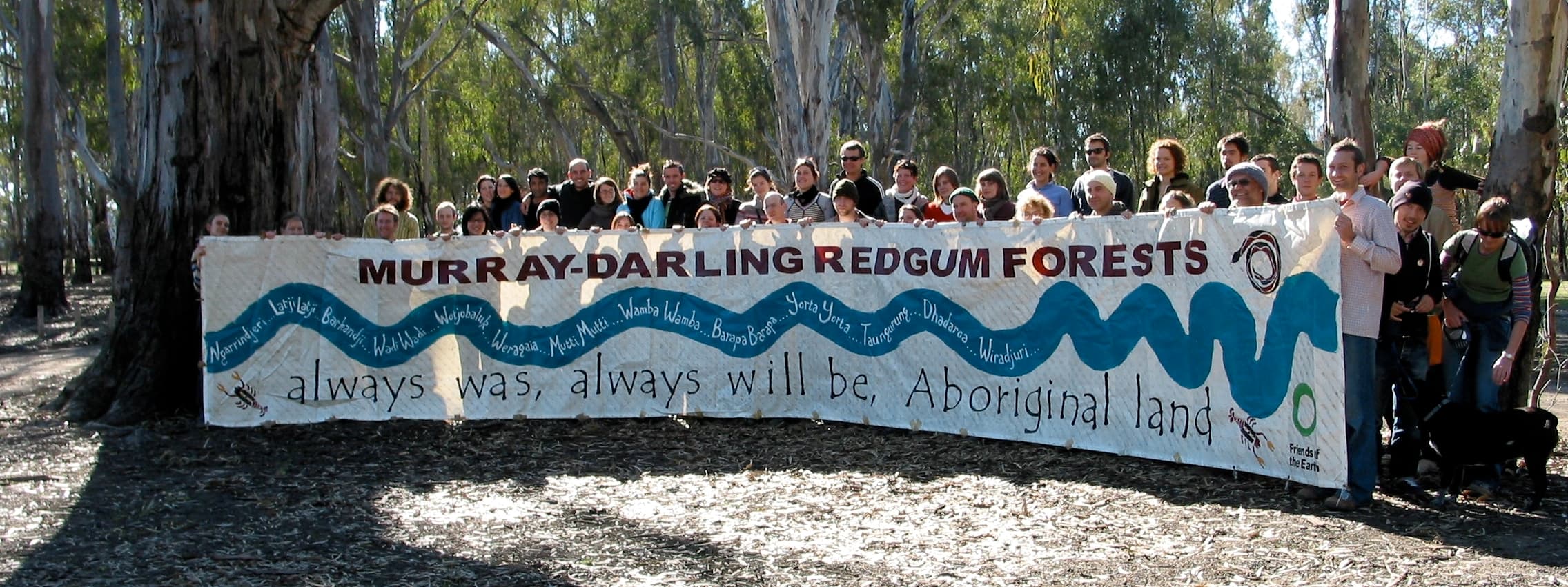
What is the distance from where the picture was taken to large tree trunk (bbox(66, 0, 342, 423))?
351 inches

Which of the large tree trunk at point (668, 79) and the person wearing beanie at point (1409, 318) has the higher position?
the large tree trunk at point (668, 79)

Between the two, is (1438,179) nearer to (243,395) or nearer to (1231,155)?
(1231,155)

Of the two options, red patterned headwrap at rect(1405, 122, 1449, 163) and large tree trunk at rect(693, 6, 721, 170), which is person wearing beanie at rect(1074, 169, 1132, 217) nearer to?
red patterned headwrap at rect(1405, 122, 1449, 163)

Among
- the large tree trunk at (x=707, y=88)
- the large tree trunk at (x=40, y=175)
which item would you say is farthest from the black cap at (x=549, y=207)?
the large tree trunk at (x=707, y=88)

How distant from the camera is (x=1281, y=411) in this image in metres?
6.42

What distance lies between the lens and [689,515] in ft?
20.5

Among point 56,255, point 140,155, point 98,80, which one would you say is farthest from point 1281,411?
point 98,80

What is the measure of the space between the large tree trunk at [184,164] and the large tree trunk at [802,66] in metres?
8.97

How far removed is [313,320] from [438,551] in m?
3.66

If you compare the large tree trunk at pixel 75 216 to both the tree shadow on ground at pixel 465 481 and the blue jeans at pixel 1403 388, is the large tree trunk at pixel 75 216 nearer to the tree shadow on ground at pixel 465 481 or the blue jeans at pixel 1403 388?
the tree shadow on ground at pixel 465 481

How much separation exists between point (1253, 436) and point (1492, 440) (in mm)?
1013

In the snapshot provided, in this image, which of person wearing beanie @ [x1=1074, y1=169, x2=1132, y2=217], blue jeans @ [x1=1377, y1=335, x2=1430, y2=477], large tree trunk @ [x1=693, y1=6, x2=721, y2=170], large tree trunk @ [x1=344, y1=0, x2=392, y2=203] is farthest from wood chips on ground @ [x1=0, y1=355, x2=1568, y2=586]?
large tree trunk @ [x1=693, y1=6, x2=721, y2=170]

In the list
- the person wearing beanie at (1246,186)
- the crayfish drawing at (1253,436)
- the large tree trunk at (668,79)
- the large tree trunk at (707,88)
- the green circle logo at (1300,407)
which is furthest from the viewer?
the large tree trunk at (707,88)

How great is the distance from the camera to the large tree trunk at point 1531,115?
24.6 feet
